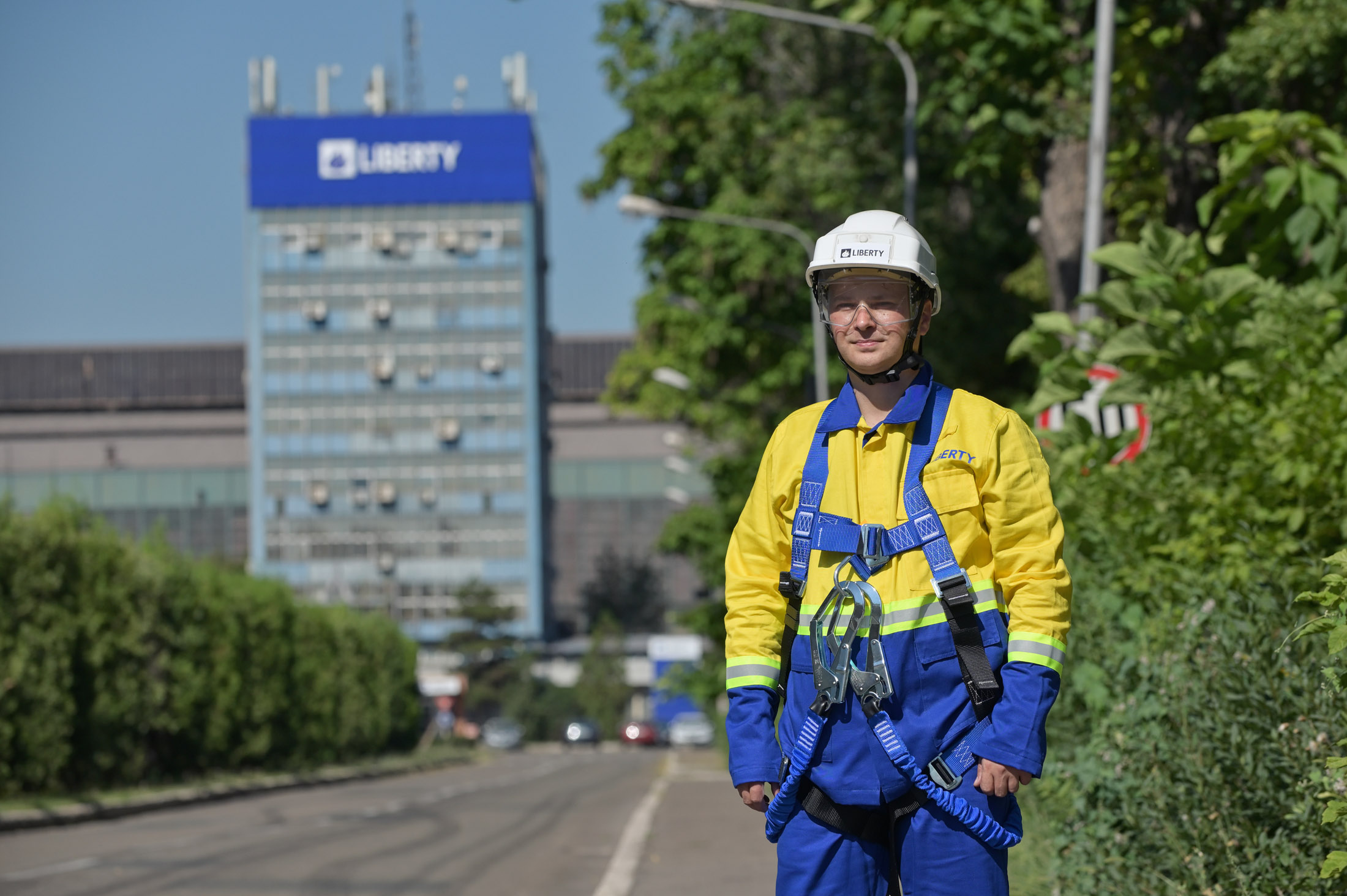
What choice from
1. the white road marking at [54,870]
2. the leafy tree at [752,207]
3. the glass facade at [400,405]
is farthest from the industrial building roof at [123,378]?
the white road marking at [54,870]

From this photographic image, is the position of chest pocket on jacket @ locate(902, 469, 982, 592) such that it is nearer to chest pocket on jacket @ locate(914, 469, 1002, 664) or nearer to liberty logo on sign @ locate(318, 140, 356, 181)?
chest pocket on jacket @ locate(914, 469, 1002, 664)

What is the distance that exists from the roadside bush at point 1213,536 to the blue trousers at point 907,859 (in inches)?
54.6

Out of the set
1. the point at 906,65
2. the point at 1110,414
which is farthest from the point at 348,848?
the point at 906,65

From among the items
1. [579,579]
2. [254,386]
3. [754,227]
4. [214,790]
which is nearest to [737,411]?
[754,227]

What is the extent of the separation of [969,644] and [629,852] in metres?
10.5

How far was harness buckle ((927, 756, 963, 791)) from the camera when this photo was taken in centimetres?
375

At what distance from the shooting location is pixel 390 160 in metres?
118

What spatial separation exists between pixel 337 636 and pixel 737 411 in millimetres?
17757

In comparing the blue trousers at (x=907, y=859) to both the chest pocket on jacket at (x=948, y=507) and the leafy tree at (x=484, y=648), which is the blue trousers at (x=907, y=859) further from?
the leafy tree at (x=484, y=648)

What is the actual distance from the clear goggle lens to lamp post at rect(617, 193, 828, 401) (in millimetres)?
21248

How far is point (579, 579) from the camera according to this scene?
14988cm

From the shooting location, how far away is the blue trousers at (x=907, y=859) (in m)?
3.76

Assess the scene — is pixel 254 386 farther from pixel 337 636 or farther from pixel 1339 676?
pixel 1339 676

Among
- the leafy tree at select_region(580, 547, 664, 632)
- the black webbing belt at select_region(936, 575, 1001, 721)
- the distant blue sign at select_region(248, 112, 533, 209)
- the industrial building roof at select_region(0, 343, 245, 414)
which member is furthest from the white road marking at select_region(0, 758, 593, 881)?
the industrial building roof at select_region(0, 343, 245, 414)
